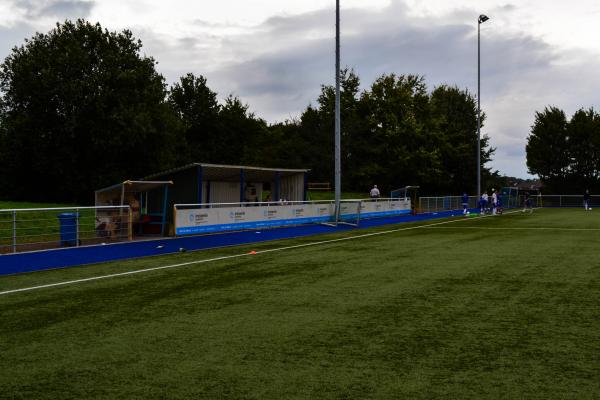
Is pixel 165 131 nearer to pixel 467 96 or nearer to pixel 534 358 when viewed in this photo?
pixel 467 96

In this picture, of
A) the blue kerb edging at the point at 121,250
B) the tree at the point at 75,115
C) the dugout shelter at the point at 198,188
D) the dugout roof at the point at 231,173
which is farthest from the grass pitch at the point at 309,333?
the tree at the point at 75,115

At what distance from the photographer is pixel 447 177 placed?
66188 millimetres

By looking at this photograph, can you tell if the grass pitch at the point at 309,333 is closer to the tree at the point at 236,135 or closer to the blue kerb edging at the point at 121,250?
the blue kerb edging at the point at 121,250

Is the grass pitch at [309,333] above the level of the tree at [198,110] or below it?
below

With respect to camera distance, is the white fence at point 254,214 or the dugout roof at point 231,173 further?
the dugout roof at point 231,173

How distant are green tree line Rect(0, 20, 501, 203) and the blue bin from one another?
27475mm

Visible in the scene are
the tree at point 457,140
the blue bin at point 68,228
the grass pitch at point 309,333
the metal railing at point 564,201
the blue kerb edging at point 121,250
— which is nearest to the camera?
the grass pitch at point 309,333

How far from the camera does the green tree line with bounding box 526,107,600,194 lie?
7556 cm

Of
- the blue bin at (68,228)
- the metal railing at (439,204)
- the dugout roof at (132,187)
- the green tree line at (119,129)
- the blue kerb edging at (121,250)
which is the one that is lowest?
the blue kerb edging at (121,250)

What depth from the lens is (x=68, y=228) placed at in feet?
58.7

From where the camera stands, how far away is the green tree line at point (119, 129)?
44344mm

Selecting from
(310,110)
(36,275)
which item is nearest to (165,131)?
(310,110)

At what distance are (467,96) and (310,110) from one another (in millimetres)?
20014

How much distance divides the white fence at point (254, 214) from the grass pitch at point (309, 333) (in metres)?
8.56
